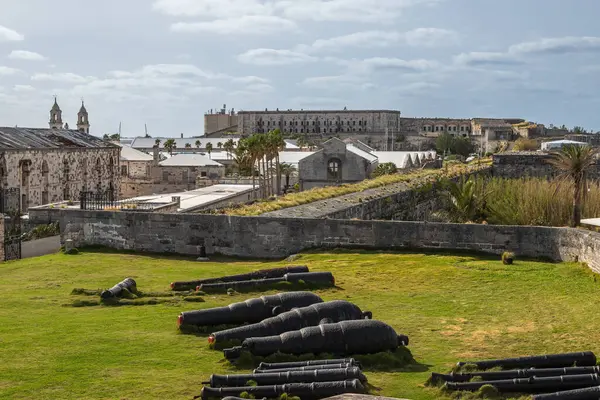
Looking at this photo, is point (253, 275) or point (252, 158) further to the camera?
point (252, 158)

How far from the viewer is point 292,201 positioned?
28031 millimetres

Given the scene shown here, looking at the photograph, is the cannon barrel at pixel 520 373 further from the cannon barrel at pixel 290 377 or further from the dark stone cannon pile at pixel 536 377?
the cannon barrel at pixel 290 377

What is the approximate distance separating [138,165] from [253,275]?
5914 centimetres

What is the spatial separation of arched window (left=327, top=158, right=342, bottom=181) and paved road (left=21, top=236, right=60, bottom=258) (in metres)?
36.6

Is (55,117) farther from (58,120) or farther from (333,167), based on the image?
(333,167)

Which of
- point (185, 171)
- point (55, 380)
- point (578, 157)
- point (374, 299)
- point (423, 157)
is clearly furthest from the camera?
point (423, 157)

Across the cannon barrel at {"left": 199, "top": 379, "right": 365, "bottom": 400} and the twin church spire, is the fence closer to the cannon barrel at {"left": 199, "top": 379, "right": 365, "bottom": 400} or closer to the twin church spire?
the cannon barrel at {"left": 199, "top": 379, "right": 365, "bottom": 400}

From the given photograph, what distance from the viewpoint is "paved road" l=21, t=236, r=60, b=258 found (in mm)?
23819

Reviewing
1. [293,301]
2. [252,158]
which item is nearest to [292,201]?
[293,301]

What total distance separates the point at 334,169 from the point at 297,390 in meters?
50.7

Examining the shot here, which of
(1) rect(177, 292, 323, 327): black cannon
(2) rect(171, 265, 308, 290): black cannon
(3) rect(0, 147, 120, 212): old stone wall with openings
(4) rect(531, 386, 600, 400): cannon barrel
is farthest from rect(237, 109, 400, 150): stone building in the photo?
(4) rect(531, 386, 600, 400): cannon barrel

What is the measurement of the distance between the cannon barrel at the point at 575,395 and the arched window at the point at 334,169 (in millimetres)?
50579

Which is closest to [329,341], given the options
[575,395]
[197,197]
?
[575,395]

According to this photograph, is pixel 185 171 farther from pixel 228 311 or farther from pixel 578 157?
pixel 228 311
